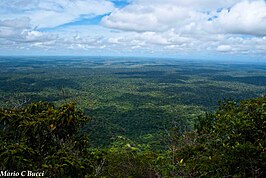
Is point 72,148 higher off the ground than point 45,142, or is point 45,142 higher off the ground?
point 45,142

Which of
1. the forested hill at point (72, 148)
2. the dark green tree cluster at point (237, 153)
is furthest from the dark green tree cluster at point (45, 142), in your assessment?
the dark green tree cluster at point (237, 153)

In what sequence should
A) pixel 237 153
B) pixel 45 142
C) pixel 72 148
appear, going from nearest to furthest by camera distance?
pixel 237 153 → pixel 45 142 → pixel 72 148

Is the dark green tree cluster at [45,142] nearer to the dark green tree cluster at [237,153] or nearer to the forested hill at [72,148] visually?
the forested hill at [72,148]

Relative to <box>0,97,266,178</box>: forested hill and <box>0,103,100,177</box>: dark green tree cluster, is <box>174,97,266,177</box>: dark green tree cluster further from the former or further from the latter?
<box>0,103,100,177</box>: dark green tree cluster

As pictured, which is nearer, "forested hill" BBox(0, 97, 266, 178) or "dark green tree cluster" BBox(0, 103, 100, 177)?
"dark green tree cluster" BBox(0, 103, 100, 177)

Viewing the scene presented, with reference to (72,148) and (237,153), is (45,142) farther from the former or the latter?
(237,153)

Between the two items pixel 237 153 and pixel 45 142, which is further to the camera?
pixel 45 142

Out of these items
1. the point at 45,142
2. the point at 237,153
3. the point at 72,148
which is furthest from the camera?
the point at 72,148

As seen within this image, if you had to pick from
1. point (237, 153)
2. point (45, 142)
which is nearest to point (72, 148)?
point (45, 142)

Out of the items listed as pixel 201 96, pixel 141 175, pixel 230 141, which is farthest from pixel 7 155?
pixel 201 96

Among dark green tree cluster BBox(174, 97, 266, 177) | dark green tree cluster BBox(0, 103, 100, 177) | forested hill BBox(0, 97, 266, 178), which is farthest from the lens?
dark green tree cluster BBox(174, 97, 266, 177)

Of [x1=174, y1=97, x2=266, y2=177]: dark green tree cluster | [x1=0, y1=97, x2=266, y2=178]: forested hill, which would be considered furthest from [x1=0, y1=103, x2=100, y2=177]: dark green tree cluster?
[x1=174, y1=97, x2=266, y2=177]: dark green tree cluster
